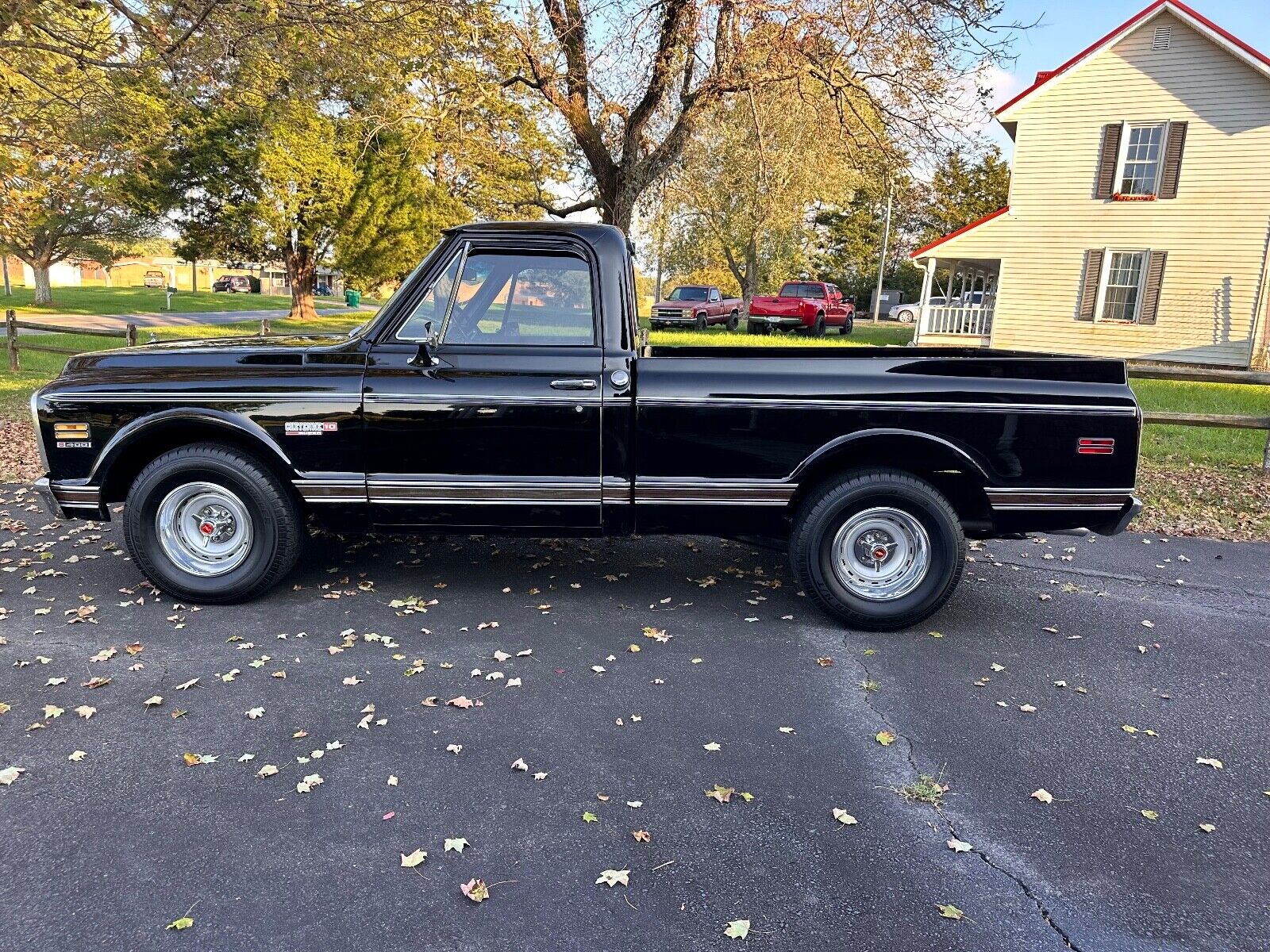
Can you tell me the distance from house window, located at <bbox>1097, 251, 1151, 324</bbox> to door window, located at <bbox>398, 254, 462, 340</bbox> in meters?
19.4

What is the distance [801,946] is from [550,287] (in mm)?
3457

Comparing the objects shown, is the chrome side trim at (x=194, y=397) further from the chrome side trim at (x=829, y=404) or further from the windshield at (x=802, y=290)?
the windshield at (x=802, y=290)

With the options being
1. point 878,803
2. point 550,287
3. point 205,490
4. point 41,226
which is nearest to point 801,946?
point 878,803

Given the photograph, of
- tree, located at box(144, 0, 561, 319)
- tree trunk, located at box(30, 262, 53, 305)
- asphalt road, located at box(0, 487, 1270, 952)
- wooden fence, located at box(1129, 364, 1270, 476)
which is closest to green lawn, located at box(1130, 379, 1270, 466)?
wooden fence, located at box(1129, 364, 1270, 476)

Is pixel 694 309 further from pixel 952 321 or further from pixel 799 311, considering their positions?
pixel 952 321

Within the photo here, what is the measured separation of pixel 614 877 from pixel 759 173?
1147 centimetres

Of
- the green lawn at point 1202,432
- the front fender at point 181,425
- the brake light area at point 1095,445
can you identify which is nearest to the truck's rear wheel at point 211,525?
the front fender at point 181,425

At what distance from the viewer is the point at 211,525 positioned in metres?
4.85

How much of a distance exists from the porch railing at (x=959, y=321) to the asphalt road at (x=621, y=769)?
19.1m

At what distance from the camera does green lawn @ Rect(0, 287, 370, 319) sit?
3684 centimetres

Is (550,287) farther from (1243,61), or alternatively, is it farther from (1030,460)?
(1243,61)

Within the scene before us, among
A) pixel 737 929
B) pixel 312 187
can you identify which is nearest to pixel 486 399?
pixel 737 929

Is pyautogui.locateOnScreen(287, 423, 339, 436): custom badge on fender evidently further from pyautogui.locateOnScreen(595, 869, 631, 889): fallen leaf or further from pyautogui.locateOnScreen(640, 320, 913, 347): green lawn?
pyautogui.locateOnScreen(640, 320, 913, 347): green lawn

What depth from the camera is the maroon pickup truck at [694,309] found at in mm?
27375
